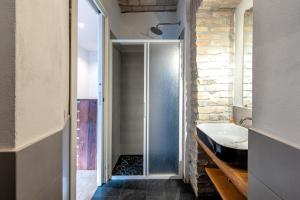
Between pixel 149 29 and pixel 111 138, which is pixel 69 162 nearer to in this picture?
pixel 111 138

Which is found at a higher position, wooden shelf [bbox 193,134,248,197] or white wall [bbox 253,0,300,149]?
white wall [bbox 253,0,300,149]

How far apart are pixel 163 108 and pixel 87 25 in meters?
1.90

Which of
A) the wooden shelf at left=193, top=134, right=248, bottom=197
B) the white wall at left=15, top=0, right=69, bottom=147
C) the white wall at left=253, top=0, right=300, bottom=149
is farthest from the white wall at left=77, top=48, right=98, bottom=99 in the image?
the white wall at left=253, top=0, right=300, bottom=149

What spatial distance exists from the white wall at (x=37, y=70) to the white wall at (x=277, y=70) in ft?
2.55

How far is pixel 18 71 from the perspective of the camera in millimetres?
625

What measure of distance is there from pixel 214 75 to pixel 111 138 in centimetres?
169

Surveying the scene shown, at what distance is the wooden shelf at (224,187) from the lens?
1740mm

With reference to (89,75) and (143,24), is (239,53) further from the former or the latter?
(89,75)

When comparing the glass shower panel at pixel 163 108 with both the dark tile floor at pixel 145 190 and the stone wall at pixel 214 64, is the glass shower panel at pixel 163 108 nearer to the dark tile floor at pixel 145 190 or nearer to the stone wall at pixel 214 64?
the dark tile floor at pixel 145 190

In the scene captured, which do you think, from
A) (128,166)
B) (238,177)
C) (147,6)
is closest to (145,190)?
(128,166)

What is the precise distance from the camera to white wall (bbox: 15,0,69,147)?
2.08 ft

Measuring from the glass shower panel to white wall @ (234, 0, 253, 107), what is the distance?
865 millimetres

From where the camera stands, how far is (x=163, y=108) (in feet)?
10.5

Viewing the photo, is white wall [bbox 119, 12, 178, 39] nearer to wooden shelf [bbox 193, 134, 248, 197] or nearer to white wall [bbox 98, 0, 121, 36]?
white wall [bbox 98, 0, 121, 36]
